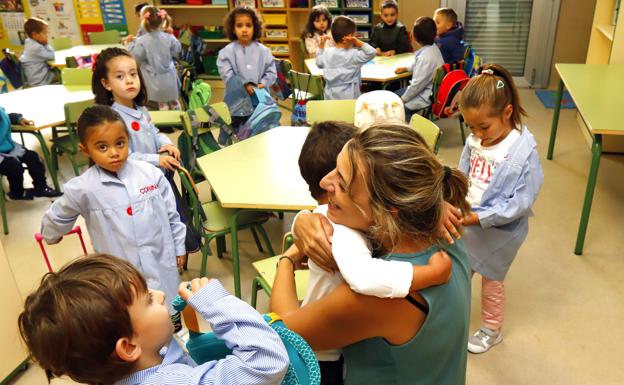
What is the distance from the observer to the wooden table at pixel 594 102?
2.81 m

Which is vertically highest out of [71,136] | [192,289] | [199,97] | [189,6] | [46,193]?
[189,6]

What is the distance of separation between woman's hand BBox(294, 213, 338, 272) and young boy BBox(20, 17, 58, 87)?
5.36m

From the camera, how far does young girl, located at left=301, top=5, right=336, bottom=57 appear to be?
214 inches

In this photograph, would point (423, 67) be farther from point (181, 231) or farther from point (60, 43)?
point (60, 43)

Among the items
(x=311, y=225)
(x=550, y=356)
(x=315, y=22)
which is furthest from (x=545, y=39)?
(x=311, y=225)

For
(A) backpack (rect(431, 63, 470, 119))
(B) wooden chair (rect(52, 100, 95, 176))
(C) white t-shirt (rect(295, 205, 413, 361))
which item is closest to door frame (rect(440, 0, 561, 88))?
(A) backpack (rect(431, 63, 470, 119))

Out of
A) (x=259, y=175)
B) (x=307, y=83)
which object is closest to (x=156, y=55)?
(x=307, y=83)

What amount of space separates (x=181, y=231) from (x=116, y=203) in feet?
1.04

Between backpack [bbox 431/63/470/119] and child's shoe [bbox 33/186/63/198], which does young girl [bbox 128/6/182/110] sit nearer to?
child's shoe [bbox 33/186/63/198]

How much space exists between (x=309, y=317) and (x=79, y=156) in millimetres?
4268

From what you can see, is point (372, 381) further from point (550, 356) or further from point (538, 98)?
point (538, 98)

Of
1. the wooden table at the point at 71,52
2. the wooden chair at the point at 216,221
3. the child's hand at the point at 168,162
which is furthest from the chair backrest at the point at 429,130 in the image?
the wooden table at the point at 71,52

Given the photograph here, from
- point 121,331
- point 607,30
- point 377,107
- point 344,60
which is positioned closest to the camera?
point 121,331

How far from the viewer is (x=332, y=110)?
3316 millimetres
